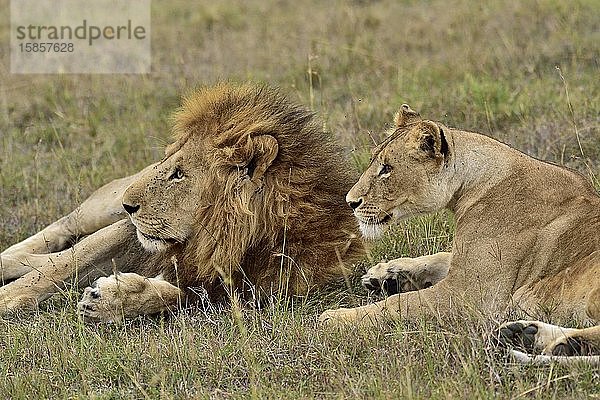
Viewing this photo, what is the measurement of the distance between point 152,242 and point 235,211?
1.22ft

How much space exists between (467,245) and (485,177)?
11.1 inches

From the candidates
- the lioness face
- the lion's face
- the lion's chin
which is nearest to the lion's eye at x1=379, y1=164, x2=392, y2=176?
the lion's face

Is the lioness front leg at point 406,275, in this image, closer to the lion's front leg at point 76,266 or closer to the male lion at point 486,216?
the male lion at point 486,216

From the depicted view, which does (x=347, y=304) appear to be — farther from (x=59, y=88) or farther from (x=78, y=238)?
(x=59, y=88)

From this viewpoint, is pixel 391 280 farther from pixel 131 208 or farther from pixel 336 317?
pixel 131 208

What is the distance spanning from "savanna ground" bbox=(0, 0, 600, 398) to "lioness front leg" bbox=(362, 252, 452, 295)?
0.10 m

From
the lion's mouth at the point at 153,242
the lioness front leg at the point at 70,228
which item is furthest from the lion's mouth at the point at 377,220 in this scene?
the lioness front leg at the point at 70,228

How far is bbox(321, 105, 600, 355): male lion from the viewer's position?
3766 mm

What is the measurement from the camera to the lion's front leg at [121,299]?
4227 mm

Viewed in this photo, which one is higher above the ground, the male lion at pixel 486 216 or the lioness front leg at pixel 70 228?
the male lion at pixel 486 216

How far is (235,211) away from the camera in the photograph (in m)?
4.29

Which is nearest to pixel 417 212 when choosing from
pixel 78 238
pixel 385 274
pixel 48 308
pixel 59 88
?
pixel 385 274

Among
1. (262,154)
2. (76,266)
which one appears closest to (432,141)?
(262,154)

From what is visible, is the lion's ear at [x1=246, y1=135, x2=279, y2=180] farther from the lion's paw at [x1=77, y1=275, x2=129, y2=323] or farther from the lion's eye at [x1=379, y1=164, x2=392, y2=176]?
the lion's paw at [x1=77, y1=275, x2=129, y2=323]
